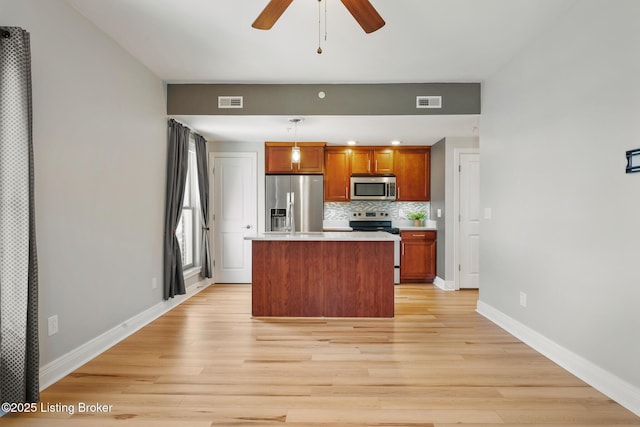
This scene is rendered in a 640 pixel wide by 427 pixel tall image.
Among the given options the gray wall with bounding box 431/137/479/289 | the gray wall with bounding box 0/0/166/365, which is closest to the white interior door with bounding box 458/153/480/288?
the gray wall with bounding box 431/137/479/289

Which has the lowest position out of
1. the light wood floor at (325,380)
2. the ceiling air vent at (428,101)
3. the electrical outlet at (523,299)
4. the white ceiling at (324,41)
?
the light wood floor at (325,380)

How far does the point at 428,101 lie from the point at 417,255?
2566 millimetres

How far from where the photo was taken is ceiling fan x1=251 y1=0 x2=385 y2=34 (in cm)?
209

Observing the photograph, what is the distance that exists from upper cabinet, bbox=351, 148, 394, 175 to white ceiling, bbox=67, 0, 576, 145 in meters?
1.58

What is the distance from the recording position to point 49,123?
2.45m

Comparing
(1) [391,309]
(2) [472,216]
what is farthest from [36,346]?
(2) [472,216]

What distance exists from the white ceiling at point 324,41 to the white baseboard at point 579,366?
7.75 ft

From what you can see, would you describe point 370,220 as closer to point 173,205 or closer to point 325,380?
point 173,205

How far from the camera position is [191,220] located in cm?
543

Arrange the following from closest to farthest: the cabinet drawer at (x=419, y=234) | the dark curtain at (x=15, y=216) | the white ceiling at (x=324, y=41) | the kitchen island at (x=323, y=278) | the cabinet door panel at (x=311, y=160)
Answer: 1. the dark curtain at (x=15, y=216)
2. the white ceiling at (x=324, y=41)
3. the kitchen island at (x=323, y=278)
4. the cabinet drawer at (x=419, y=234)
5. the cabinet door panel at (x=311, y=160)

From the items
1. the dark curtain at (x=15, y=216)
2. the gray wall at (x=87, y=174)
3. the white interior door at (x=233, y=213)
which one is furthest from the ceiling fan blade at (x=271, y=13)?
the white interior door at (x=233, y=213)

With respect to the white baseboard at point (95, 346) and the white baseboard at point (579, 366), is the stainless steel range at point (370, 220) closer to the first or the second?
the white baseboard at point (579, 366)

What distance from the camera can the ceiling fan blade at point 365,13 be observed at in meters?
2.08

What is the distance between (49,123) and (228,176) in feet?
11.5
